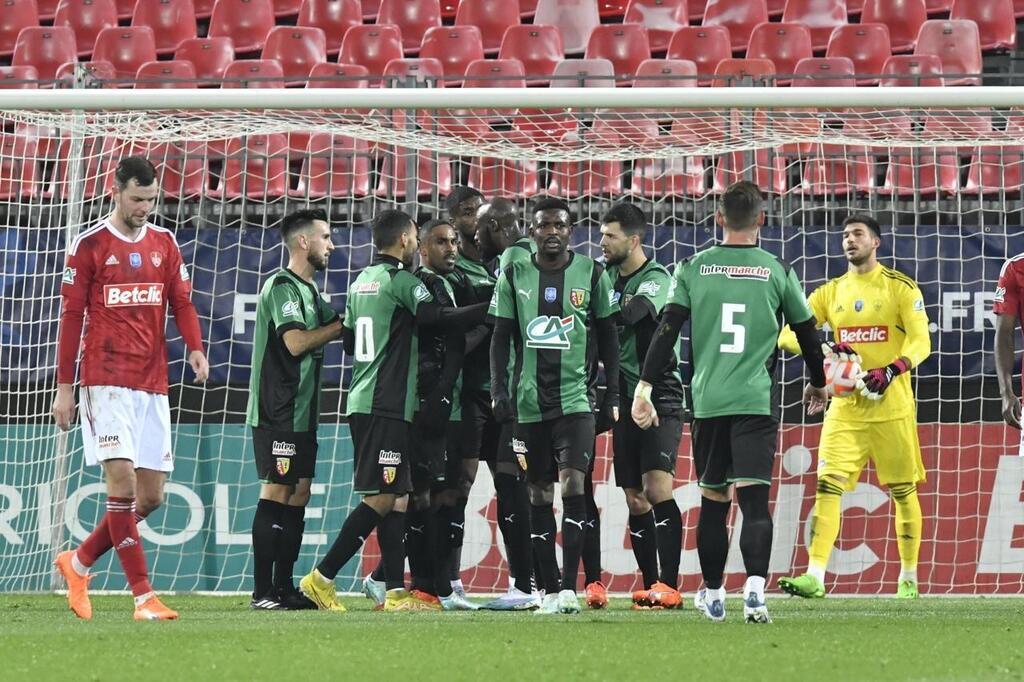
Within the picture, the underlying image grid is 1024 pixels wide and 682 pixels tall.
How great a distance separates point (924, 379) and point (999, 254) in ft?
2.94

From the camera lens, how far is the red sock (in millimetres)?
6715

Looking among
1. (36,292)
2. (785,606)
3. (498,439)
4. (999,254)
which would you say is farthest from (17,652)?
(999,254)

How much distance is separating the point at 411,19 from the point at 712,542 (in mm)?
8787

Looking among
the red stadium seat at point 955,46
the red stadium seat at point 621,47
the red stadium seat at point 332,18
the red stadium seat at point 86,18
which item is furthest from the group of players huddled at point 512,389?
the red stadium seat at point 86,18

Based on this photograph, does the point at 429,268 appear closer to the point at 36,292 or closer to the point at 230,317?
the point at 230,317

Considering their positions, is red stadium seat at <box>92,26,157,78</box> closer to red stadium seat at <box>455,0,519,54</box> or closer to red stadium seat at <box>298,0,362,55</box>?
red stadium seat at <box>298,0,362,55</box>

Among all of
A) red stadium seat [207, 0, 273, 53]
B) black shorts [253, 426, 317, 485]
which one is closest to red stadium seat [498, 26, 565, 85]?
red stadium seat [207, 0, 273, 53]

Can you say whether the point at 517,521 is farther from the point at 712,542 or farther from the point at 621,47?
the point at 621,47

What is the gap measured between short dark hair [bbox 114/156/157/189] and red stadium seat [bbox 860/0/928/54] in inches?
326

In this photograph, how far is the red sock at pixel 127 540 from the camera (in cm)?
671

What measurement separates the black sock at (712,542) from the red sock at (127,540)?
2.45m

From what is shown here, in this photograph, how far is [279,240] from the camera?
960cm

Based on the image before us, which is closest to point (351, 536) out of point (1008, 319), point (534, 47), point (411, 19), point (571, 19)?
point (1008, 319)

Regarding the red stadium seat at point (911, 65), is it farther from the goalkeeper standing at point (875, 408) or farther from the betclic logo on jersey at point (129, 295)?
the betclic logo on jersey at point (129, 295)
